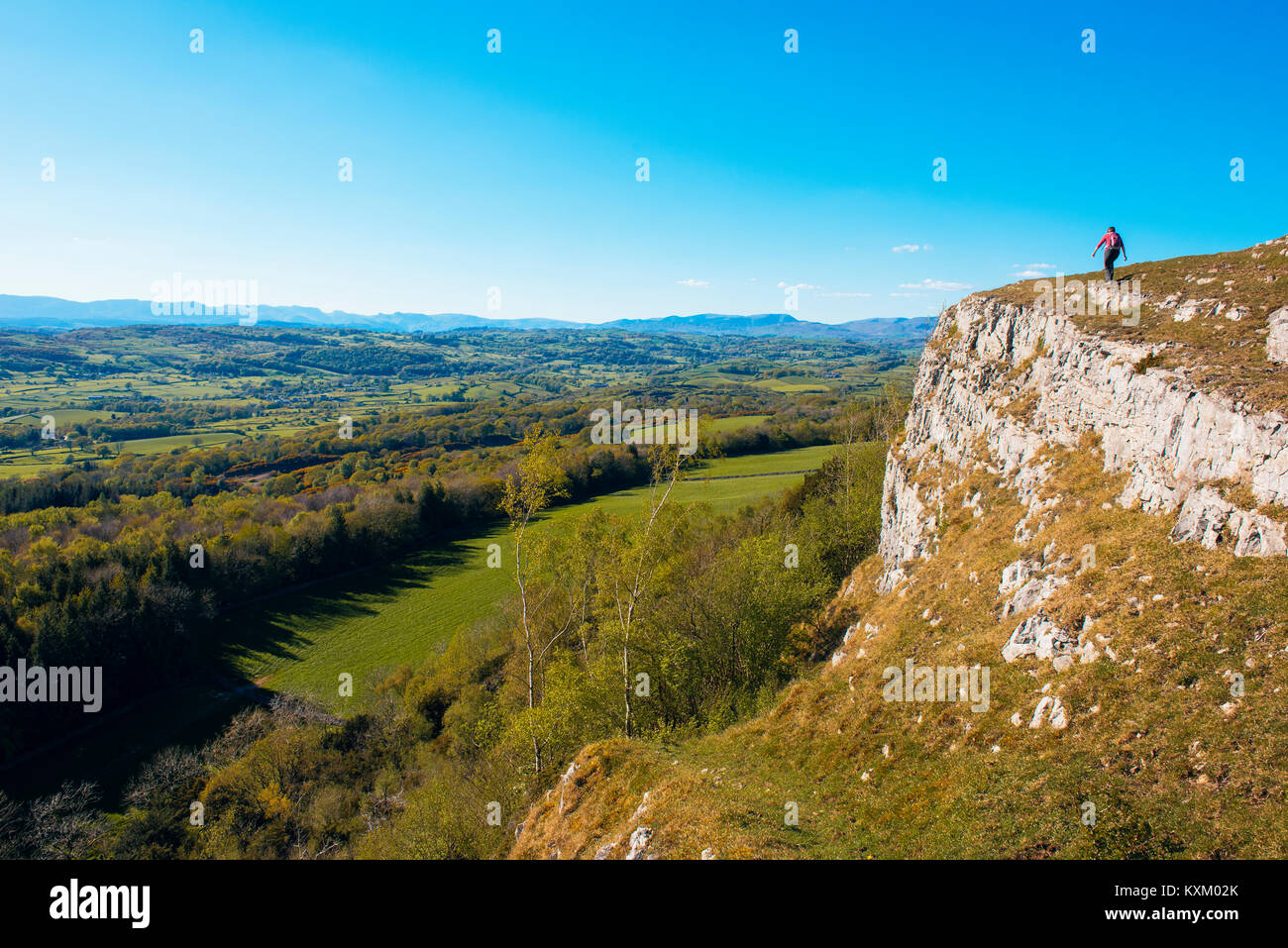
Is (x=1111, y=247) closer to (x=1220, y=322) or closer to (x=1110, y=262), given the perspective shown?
(x=1110, y=262)

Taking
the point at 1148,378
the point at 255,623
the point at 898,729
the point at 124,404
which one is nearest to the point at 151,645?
the point at 255,623

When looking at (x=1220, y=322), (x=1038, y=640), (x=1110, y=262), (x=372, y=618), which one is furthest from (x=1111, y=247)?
(x=372, y=618)

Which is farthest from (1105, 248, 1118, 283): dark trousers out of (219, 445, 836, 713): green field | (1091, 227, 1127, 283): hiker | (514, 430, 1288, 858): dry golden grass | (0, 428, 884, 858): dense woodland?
(219, 445, 836, 713): green field

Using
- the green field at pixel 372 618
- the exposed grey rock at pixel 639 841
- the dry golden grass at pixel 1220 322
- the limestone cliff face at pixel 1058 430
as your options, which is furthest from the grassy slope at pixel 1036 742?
the green field at pixel 372 618

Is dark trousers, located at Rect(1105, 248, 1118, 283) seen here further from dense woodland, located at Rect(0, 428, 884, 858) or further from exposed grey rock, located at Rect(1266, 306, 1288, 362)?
dense woodland, located at Rect(0, 428, 884, 858)

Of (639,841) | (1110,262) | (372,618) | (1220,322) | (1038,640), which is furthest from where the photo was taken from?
(372,618)
